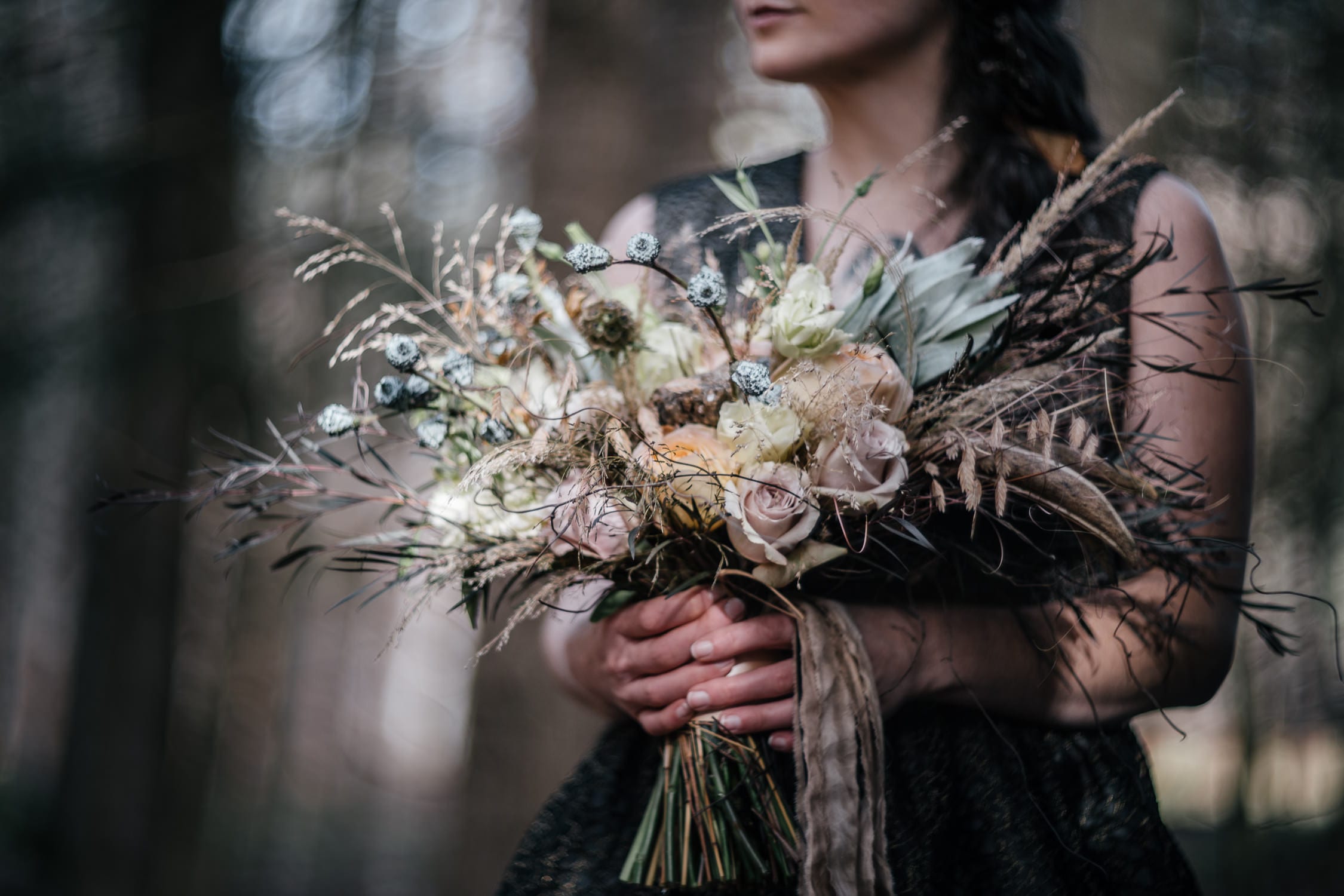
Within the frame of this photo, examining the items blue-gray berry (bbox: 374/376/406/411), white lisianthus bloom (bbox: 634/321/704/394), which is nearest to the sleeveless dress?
white lisianthus bloom (bbox: 634/321/704/394)

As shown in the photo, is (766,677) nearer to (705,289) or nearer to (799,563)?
(799,563)

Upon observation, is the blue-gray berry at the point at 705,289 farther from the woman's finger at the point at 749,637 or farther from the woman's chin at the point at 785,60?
the woman's chin at the point at 785,60

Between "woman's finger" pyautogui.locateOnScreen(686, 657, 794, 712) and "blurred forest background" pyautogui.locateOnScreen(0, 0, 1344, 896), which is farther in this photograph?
"blurred forest background" pyautogui.locateOnScreen(0, 0, 1344, 896)

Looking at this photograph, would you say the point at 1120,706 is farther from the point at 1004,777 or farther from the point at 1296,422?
the point at 1296,422

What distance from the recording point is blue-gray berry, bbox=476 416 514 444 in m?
0.94

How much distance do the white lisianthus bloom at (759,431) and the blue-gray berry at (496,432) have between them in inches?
9.6

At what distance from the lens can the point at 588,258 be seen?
2.72 feet

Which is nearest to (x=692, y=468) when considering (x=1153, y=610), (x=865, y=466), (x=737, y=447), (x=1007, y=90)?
(x=737, y=447)

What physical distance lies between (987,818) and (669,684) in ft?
1.34

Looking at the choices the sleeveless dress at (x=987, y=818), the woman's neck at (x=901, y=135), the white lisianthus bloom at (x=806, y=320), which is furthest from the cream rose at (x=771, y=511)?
the woman's neck at (x=901, y=135)

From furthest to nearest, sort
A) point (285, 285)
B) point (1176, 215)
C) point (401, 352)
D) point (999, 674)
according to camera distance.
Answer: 1. point (285, 285)
2. point (1176, 215)
3. point (999, 674)
4. point (401, 352)

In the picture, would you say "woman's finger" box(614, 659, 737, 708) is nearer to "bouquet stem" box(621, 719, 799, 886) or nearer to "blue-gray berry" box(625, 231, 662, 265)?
"bouquet stem" box(621, 719, 799, 886)

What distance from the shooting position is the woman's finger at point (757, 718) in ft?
3.05

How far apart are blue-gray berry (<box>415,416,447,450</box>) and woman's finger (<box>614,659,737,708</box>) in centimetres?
36
